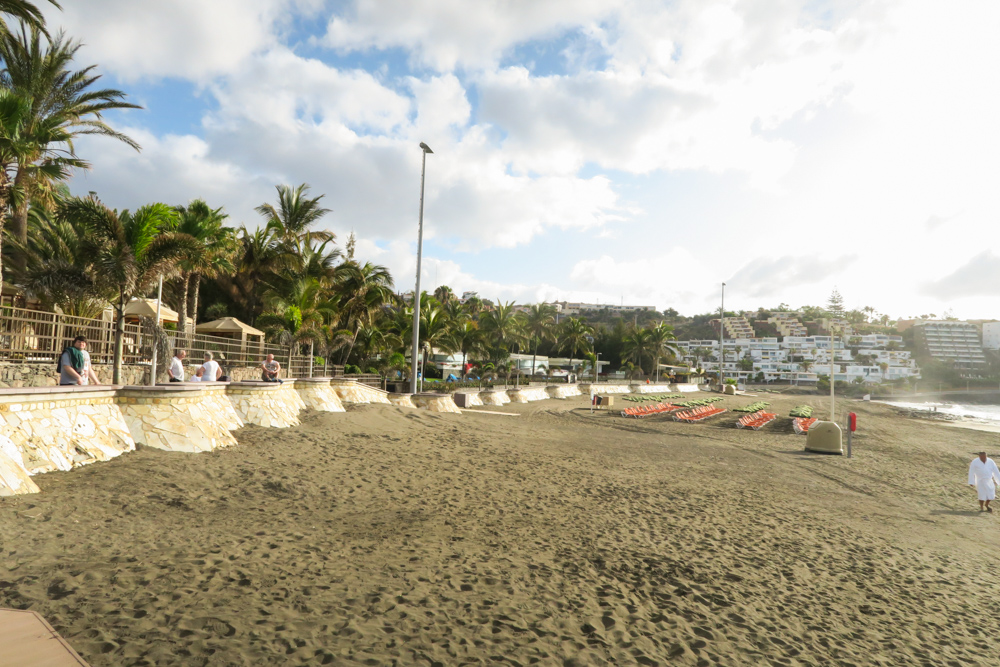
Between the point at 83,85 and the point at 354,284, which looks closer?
the point at 83,85

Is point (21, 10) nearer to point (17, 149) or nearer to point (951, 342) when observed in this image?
point (17, 149)

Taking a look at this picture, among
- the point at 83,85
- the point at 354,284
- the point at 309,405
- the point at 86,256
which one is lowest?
the point at 309,405

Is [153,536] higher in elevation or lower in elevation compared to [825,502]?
higher

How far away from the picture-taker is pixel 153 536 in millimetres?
5219

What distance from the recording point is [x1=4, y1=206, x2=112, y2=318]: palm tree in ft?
29.7

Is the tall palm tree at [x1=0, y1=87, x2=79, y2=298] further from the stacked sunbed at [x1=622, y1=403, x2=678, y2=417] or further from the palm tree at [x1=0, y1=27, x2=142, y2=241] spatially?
the stacked sunbed at [x1=622, y1=403, x2=678, y2=417]

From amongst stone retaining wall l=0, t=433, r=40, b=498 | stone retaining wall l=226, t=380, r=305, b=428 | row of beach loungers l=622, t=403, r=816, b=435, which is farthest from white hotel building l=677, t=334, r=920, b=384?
stone retaining wall l=0, t=433, r=40, b=498

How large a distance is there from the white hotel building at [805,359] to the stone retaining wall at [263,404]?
381 feet

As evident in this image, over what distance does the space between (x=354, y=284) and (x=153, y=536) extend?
73.5ft

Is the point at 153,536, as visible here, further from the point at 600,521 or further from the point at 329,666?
the point at 600,521

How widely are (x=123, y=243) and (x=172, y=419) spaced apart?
3284mm

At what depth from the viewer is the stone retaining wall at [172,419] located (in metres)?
8.02

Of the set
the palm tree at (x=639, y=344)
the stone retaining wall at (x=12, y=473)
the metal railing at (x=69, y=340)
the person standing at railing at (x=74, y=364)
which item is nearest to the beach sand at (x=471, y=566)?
the stone retaining wall at (x=12, y=473)

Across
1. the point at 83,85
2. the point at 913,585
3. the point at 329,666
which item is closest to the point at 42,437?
the point at 329,666
